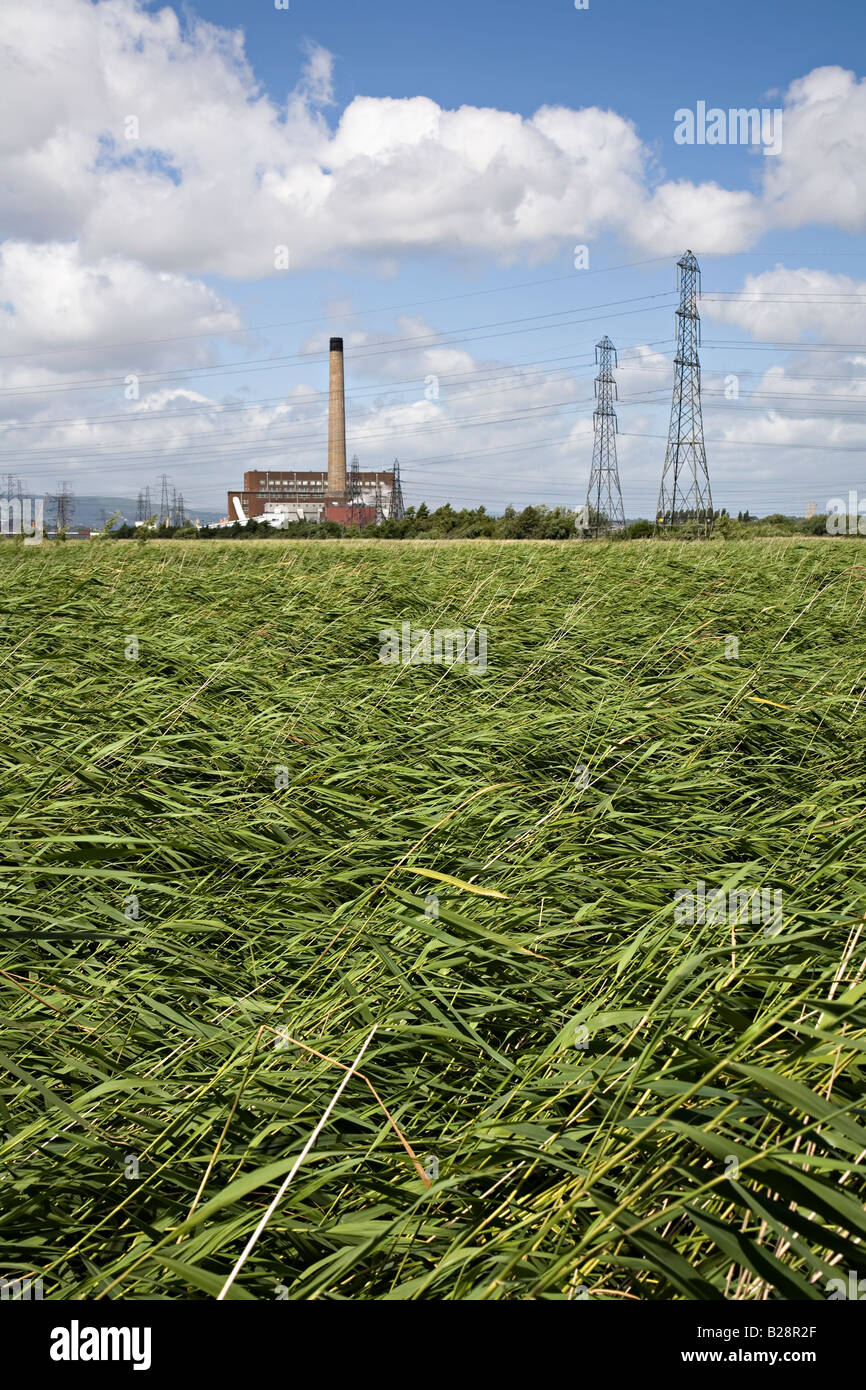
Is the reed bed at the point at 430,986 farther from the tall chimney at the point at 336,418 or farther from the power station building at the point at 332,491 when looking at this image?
the tall chimney at the point at 336,418

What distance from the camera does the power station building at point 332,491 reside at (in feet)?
225

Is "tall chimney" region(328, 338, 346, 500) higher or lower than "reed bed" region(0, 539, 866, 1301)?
higher

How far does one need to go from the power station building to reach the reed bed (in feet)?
193

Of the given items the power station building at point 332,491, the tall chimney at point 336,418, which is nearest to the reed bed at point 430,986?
the power station building at point 332,491

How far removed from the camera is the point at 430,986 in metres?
2.24

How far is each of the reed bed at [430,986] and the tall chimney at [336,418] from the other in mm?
66288

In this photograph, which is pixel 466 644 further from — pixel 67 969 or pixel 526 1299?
pixel 526 1299

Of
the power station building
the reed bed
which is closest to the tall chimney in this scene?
the power station building

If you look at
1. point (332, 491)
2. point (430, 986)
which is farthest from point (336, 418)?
point (430, 986)

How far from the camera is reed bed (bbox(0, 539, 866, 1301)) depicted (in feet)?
5.25

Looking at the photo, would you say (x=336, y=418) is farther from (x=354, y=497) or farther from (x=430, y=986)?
(x=430, y=986)

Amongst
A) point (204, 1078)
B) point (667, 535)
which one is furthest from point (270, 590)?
point (667, 535)

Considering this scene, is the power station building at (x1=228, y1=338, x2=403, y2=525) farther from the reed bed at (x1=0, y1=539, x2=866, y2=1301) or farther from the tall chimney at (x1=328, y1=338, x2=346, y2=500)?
the reed bed at (x1=0, y1=539, x2=866, y2=1301)

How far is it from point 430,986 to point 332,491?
236 feet
